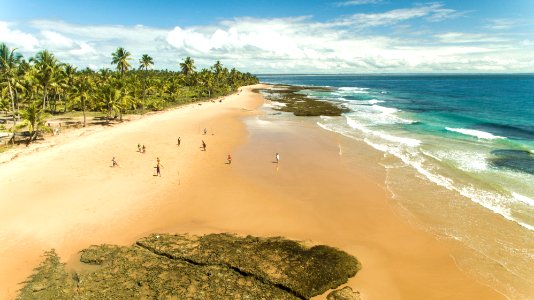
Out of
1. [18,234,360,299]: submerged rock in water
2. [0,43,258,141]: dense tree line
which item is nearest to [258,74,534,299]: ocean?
[18,234,360,299]: submerged rock in water

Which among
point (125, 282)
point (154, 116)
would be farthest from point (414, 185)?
A: point (154, 116)

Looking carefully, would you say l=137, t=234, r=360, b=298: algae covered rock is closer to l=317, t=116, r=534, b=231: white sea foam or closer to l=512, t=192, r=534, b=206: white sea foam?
l=317, t=116, r=534, b=231: white sea foam

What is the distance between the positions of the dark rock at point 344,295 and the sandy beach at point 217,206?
25.6 inches

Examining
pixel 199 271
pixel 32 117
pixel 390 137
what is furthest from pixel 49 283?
pixel 390 137

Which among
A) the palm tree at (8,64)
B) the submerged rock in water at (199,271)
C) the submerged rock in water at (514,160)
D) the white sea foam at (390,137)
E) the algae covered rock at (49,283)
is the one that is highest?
the palm tree at (8,64)

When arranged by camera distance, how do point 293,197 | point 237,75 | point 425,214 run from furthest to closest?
point 237,75, point 293,197, point 425,214

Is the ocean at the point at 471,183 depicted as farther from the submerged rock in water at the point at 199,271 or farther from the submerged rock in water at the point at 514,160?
the submerged rock in water at the point at 199,271

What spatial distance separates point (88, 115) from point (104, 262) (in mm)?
52741

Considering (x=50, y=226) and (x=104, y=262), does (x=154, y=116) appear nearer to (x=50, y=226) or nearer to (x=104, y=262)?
(x=50, y=226)

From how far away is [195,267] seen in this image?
15.6 m

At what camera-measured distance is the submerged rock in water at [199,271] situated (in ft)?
45.9

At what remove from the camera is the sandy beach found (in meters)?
16.4

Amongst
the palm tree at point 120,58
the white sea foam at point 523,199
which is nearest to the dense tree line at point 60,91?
the palm tree at point 120,58

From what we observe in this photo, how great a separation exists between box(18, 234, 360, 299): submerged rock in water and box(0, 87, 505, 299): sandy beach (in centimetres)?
106
